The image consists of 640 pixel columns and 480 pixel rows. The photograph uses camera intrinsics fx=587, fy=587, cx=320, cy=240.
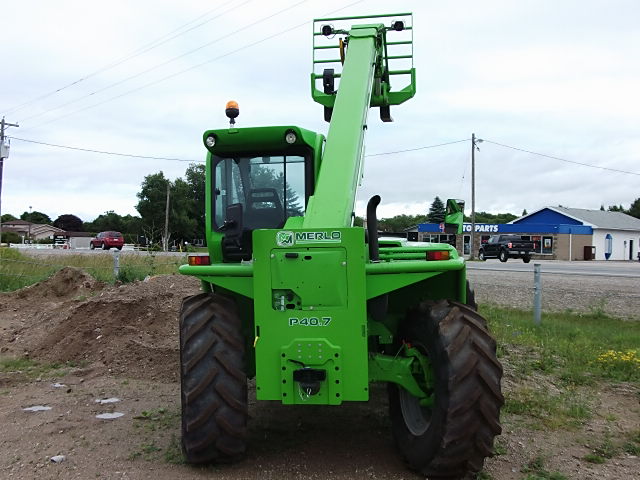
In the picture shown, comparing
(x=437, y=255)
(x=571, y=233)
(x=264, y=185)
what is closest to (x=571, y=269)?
(x=264, y=185)

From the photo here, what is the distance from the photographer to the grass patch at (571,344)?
7066 millimetres

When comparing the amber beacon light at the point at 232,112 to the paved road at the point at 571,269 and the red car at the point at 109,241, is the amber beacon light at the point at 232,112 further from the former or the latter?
the red car at the point at 109,241

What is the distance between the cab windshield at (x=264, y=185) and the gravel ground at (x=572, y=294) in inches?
331

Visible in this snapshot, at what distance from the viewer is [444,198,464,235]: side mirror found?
7926mm

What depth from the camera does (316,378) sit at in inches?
154

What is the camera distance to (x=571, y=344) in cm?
852

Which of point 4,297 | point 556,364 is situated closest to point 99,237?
point 4,297

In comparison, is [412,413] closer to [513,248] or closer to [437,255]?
[437,255]

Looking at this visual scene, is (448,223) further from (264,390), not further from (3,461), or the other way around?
(3,461)

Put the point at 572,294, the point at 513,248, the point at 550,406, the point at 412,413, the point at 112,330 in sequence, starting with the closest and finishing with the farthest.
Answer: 1. the point at 412,413
2. the point at 550,406
3. the point at 112,330
4. the point at 572,294
5. the point at 513,248

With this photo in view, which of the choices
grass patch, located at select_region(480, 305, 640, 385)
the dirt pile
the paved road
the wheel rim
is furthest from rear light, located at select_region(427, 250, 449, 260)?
the paved road

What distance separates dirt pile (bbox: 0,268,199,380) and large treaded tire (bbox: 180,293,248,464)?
10.5 ft

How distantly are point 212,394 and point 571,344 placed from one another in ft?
20.6

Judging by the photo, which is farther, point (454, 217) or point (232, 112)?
point (454, 217)
